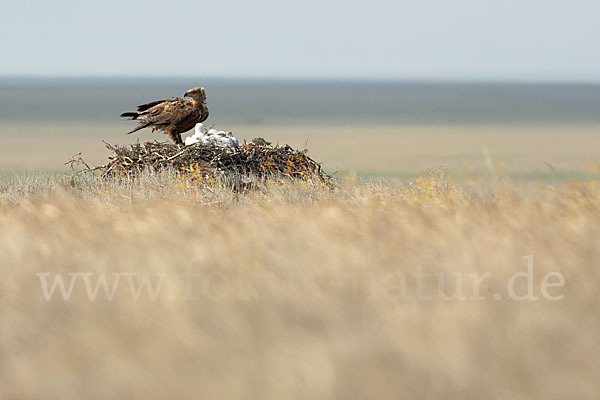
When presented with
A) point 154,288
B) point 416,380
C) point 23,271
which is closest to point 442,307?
point 416,380

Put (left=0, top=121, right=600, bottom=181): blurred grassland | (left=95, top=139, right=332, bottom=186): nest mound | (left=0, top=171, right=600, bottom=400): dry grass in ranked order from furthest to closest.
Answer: (left=0, top=121, right=600, bottom=181): blurred grassland
(left=95, top=139, right=332, bottom=186): nest mound
(left=0, top=171, right=600, bottom=400): dry grass

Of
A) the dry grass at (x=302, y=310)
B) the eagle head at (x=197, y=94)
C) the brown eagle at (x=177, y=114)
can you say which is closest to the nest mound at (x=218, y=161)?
the brown eagle at (x=177, y=114)

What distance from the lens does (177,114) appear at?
10.6m

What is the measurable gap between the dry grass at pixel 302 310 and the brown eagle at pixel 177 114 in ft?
13.2

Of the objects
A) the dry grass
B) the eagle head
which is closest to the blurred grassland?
the eagle head

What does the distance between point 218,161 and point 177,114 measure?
0.91 metres

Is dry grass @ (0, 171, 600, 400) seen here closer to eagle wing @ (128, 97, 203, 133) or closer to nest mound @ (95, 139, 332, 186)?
nest mound @ (95, 139, 332, 186)

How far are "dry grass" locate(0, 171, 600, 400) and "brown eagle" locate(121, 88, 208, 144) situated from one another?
158 inches

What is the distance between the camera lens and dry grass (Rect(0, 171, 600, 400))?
310cm

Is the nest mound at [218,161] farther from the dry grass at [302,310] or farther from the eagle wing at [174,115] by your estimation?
the dry grass at [302,310]

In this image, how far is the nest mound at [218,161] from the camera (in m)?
10.2

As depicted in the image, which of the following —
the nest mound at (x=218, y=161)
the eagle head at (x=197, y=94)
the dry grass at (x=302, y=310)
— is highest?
the eagle head at (x=197, y=94)

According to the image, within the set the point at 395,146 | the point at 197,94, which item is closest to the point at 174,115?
the point at 197,94

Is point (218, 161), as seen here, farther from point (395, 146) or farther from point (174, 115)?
point (395, 146)
